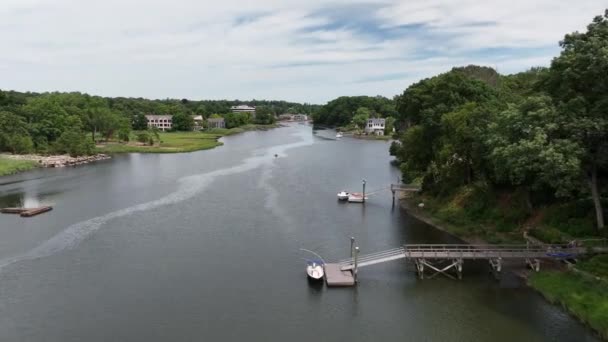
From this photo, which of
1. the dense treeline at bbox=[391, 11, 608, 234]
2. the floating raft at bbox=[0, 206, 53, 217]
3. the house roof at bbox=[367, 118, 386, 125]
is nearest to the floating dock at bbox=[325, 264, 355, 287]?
the dense treeline at bbox=[391, 11, 608, 234]

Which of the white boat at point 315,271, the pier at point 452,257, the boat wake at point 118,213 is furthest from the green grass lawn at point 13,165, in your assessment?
the pier at point 452,257

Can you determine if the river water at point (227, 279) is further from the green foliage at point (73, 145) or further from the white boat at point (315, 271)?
the green foliage at point (73, 145)

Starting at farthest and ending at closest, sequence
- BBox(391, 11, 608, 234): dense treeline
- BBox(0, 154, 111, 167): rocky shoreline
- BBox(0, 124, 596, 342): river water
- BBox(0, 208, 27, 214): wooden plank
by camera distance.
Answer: BBox(0, 154, 111, 167): rocky shoreline < BBox(0, 208, 27, 214): wooden plank < BBox(391, 11, 608, 234): dense treeline < BBox(0, 124, 596, 342): river water

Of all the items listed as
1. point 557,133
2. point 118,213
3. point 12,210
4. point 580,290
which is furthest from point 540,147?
point 12,210

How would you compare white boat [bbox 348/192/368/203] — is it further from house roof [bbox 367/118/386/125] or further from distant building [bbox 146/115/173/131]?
distant building [bbox 146/115/173/131]

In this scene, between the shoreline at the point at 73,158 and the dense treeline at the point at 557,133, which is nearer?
the dense treeline at the point at 557,133
